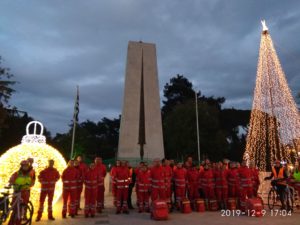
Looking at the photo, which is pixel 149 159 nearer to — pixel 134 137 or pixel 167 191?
pixel 134 137

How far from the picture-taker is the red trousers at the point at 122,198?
36.1ft

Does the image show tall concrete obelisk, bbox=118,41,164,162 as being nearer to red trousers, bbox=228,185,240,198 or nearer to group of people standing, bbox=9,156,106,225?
red trousers, bbox=228,185,240,198

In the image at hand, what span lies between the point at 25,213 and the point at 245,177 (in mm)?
7438

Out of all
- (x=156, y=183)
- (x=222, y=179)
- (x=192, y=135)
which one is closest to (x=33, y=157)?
(x=156, y=183)

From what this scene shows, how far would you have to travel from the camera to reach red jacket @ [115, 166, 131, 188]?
436 inches

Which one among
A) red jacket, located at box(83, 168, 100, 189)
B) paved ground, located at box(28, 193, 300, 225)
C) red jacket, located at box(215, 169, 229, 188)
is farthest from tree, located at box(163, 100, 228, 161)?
red jacket, located at box(83, 168, 100, 189)

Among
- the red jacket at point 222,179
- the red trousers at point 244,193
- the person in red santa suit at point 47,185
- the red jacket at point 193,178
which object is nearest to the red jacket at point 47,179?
the person in red santa suit at point 47,185

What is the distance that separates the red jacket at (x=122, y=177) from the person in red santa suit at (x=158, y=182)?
941 mm

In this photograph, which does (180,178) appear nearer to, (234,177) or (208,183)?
(208,183)

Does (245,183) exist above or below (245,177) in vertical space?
below

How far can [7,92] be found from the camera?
22453 millimetres

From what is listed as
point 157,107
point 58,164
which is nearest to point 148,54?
point 157,107

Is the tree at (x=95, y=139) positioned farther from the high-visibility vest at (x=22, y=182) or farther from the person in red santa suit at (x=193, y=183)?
the high-visibility vest at (x=22, y=182)

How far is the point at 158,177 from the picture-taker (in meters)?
10.8
